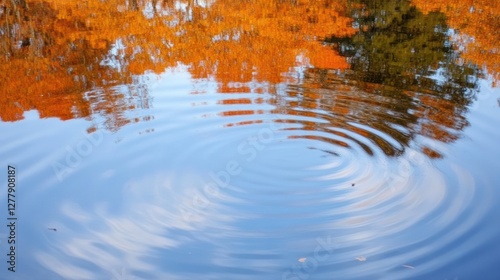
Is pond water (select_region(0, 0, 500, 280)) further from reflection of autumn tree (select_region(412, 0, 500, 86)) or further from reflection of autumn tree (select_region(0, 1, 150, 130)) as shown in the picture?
reflection of autumn tree (select_region(412, 0, 500, 86))

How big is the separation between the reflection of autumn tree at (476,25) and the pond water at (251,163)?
9.6 inches

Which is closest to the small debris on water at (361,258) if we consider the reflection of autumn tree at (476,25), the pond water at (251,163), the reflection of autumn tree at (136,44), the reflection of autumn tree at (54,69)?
the pond water at (251,163)

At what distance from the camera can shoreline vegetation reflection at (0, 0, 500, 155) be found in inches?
322

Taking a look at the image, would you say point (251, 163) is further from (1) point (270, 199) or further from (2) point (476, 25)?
(2) point (476, 25)

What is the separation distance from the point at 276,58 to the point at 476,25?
326 inches

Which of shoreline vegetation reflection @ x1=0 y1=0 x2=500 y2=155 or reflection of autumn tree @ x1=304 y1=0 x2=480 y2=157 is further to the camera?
shoreline vegetation reflection @ x1=0 y1=0 x2=500 y2=155

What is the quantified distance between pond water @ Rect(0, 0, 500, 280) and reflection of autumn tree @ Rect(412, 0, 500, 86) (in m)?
0.24

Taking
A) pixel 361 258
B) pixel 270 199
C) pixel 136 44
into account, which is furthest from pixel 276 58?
pixel 361 258

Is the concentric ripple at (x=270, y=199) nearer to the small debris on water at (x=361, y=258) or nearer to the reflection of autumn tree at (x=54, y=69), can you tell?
the small debris on water at (x=361, y=258)

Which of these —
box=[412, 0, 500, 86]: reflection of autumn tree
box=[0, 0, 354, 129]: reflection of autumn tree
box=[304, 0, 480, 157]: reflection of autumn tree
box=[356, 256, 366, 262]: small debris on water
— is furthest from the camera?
box=[412, 0, 500, 86]: reflection of autumn tree

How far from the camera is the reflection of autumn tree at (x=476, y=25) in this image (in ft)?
40.0

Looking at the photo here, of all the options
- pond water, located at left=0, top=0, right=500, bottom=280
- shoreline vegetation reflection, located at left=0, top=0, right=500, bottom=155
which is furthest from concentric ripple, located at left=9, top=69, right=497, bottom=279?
shoreline vegetation reflection, located at left=0, top=0, right=500, bottom=155

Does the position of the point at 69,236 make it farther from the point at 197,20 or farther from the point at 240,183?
the point at 197,20

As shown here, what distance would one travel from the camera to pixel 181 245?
4.75 meters
